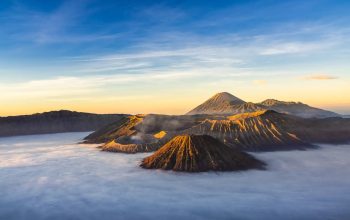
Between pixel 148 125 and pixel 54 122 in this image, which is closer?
pixel 148 125

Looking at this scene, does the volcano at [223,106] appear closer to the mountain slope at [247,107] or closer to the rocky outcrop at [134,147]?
the mountain slope at [247,107]

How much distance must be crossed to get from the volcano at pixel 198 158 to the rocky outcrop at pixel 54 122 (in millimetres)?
84515

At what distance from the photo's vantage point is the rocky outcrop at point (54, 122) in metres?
122

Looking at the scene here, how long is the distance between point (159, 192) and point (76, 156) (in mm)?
28015

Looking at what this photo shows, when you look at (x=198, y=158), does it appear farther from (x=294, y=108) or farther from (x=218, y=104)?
(x=218, y=104)

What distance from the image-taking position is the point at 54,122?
420ft

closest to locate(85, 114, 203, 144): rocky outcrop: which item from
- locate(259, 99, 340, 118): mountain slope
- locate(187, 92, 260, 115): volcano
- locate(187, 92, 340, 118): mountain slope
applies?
locate(187, 92, 340, 118): mountain slope

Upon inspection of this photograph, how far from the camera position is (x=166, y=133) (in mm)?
55438

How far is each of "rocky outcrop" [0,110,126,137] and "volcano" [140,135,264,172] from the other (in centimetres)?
8452

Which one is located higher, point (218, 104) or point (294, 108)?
point (218, 104)

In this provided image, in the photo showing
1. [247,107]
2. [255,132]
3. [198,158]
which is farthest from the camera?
[247,107]

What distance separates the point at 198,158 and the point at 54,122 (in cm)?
10263

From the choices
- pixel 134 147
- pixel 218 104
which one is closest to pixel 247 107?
pixel 218 104

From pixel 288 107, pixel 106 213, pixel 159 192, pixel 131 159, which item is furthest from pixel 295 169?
pixel 288 107
